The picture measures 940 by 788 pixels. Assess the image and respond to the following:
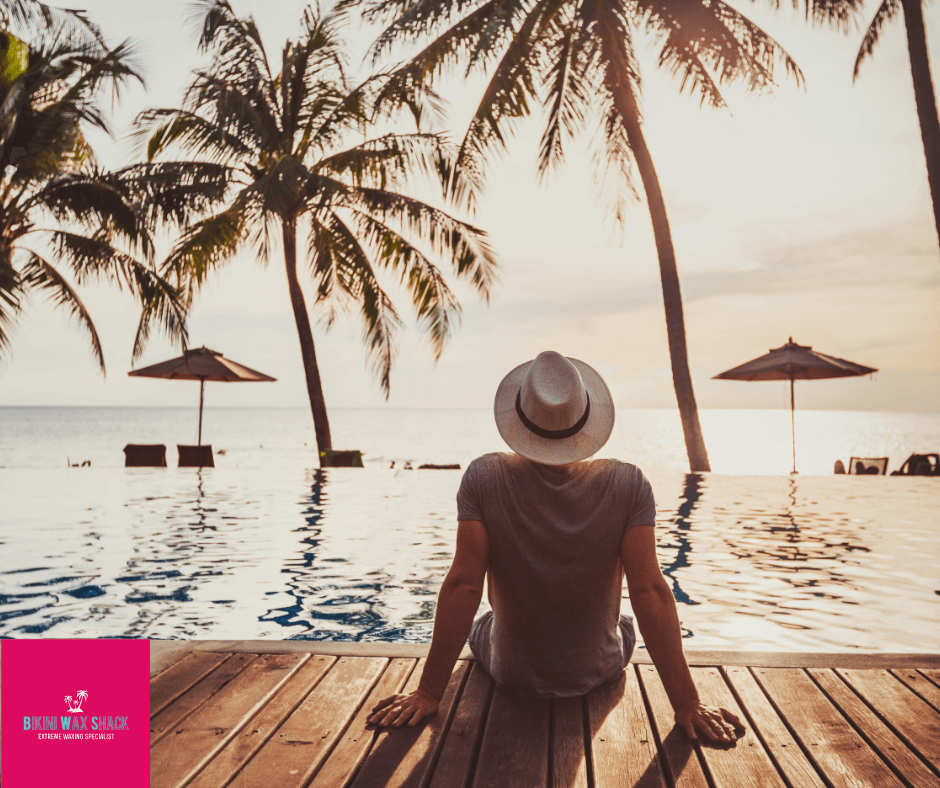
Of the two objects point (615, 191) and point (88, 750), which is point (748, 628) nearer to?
point (88, 750)

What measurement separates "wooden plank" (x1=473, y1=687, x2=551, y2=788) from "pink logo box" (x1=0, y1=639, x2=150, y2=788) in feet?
3.14

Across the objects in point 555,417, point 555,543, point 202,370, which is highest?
point 202,370

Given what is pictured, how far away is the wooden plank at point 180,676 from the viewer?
275 centimetres

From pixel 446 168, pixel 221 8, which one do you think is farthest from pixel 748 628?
pixel 221 8

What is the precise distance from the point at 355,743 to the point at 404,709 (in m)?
0.21

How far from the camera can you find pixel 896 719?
258 cm

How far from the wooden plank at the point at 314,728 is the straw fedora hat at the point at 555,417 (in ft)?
3.70

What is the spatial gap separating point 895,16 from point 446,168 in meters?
7.45

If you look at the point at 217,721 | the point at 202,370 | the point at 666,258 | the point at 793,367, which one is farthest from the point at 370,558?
the point at 793,367

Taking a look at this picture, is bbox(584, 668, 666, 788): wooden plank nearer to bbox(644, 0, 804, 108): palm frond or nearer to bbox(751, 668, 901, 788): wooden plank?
bbox(751, 668, 901, 788): wooden plank

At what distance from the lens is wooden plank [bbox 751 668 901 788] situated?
2191 mm

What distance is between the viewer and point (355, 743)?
7.89 feet

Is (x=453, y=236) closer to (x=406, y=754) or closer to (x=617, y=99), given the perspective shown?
(x=617, y=99)

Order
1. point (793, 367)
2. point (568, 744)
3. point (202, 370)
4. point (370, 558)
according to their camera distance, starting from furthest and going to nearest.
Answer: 1. point (202, 370)
2. point (793, 367)
3. point (370, 558)
4. point (568, 744)
